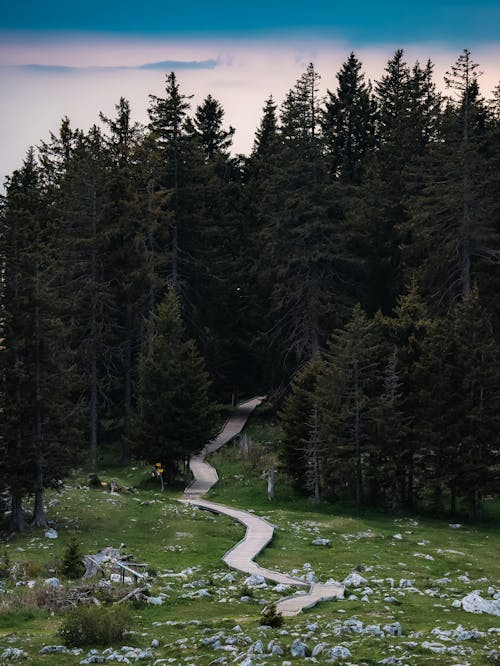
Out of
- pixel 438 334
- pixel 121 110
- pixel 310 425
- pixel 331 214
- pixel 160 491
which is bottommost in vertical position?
pixel 160 491

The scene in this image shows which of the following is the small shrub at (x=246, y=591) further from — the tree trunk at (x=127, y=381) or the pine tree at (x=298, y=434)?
the tree trunk at (x=127, y=381)

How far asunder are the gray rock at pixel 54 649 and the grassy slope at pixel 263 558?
0.23 m

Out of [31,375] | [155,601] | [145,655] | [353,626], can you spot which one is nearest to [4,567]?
[155,601]

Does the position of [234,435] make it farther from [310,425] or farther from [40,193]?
[40,193]

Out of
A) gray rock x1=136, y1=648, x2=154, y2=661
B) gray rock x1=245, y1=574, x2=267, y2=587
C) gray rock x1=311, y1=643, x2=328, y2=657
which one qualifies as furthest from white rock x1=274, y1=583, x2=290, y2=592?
gray rock x1=136, y1=648, x2=154, y2=661

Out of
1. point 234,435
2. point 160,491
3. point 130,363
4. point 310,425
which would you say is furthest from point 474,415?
point 130,363

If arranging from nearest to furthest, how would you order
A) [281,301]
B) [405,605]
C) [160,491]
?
[405,605]
[160,491]
[281,301]

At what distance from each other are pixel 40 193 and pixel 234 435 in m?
32.3

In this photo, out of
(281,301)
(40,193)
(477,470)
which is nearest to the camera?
(477,470)

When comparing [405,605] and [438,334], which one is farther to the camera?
[438,334]

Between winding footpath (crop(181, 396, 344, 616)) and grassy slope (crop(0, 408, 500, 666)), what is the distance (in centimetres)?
62

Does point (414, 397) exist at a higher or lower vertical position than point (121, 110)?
lower

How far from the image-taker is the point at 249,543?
3450 centimetres

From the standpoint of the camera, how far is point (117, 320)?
235 ft
